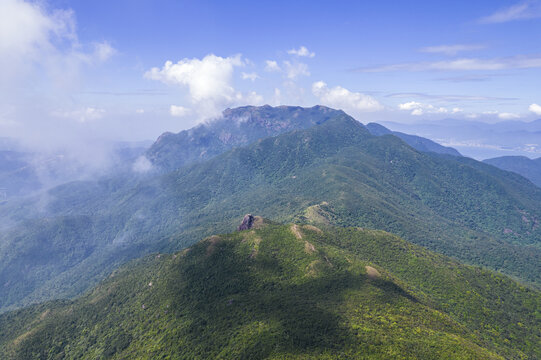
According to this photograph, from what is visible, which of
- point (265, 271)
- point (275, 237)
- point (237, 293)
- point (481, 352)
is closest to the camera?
point (481, 352)

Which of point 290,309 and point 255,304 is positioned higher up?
point 290,309

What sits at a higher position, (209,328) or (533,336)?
(209,328)

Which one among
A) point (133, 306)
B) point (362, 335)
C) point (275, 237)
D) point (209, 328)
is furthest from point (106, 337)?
point (362, 335)

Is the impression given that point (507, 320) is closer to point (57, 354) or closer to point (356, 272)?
point (356, 272)

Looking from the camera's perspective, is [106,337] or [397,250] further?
[397,250]

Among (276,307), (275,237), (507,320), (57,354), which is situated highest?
(275,237)

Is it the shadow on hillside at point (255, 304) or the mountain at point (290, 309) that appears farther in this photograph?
the mountain at point (290, 309)

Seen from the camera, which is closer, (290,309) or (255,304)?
(290,309)

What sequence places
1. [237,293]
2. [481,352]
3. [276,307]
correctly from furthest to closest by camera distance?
1. [237,293]
2. [276,307]
3. [481,352]
